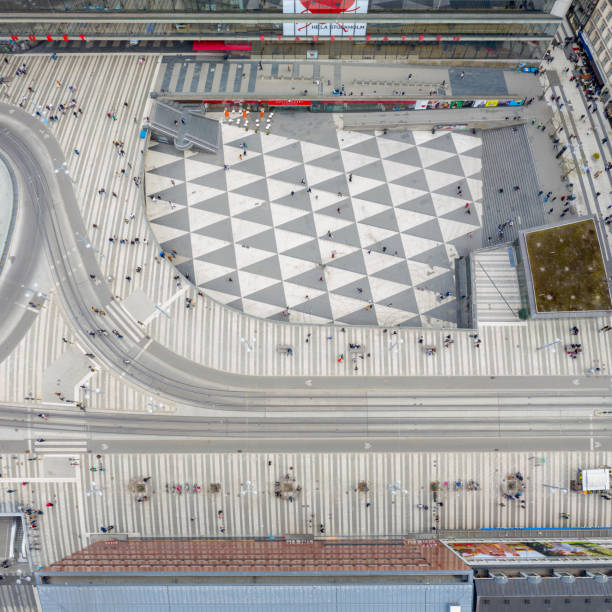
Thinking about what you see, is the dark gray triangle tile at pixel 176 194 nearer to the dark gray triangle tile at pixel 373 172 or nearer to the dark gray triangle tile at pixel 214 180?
the dark gray triangle tile at pixel 214 180

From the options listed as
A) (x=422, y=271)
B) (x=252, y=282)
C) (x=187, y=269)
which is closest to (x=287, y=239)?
(x=252, y=282)

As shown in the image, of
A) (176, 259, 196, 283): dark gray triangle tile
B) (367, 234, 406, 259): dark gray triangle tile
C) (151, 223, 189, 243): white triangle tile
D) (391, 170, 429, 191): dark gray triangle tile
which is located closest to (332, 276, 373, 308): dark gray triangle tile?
(367, 234, 406, 259): dark gray triangle tile

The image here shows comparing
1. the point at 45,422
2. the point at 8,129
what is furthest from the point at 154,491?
the point at 8,129

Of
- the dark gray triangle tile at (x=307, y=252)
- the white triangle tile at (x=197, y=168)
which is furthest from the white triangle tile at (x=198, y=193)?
the dark gray triangle tile at (x=307, y=252)

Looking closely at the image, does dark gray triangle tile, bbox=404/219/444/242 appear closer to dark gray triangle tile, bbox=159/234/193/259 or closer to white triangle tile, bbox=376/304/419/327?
white triangle tile, bbox=376/304/419/327

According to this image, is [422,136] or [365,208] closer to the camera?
[365,208]

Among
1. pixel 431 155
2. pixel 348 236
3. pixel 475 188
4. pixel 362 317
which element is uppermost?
pixel 431 155

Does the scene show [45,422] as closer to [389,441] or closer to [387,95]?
[389,441]

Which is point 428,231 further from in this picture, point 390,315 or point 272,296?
point 272,296
